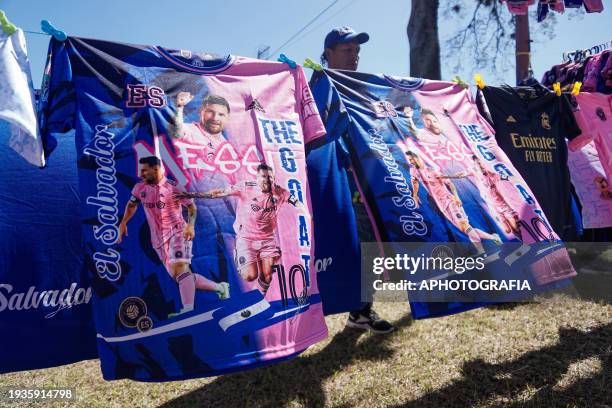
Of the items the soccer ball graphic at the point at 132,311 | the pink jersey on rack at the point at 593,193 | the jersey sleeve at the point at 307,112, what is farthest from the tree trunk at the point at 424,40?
the soccer ball graphic at the point at 132,311

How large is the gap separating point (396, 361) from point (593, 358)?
3.69ft

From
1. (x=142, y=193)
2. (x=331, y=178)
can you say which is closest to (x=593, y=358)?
(x=331, y=178)

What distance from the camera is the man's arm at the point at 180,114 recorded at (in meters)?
1.78

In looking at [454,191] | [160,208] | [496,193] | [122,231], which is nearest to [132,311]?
[122,231]

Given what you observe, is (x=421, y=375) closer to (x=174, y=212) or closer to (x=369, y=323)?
(x=369, y=323)

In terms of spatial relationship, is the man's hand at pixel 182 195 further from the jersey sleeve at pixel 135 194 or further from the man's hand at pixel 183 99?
the man's hand at pixel 183 99

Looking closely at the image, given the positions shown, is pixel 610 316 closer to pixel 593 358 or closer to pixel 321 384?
pixel 593 358

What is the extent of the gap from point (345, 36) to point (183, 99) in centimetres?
144

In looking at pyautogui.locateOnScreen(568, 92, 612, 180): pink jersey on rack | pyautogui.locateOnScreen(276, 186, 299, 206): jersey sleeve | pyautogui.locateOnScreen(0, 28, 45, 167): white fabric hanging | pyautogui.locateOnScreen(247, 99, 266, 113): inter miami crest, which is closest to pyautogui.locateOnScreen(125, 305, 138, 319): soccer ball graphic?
pyautogui.locateOnScreen(0, 28, 45, 167): white fabric hanging

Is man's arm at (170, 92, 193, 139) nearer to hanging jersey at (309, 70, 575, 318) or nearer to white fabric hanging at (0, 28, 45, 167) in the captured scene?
white fabric hanging at (0, 28, 45, 167)

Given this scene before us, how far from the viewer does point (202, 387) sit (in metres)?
2.33

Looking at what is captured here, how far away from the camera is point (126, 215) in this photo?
5.35 feet

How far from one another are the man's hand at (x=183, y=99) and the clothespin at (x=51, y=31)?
1.62 ft

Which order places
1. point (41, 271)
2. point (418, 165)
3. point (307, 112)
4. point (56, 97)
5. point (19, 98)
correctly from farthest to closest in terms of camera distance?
point (418, 165), point (307, 112), point (41, 271), point (56, 97), point (19, 98)
